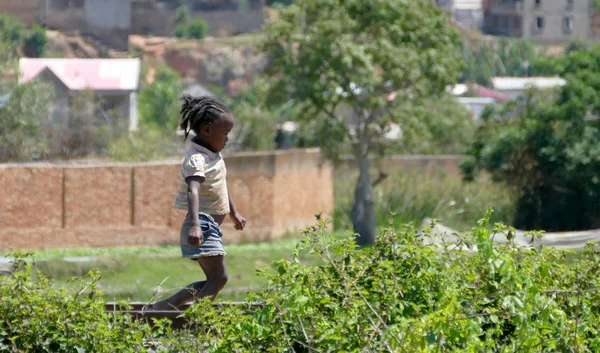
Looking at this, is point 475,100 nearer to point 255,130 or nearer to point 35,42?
point 255,130

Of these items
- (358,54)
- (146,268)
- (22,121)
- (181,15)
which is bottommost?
(146,268)

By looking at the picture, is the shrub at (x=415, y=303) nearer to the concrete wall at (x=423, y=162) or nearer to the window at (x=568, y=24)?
the concrete wall at (x=423, y=162)

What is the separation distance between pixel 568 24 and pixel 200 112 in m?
96.5

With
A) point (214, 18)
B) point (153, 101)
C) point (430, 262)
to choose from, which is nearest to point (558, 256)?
point (430, 262)

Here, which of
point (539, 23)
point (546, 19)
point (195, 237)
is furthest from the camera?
point (539, 23)

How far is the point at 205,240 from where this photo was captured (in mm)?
6395

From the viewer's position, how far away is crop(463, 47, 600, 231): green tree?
81.5 feet

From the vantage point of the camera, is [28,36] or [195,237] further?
[28,36]

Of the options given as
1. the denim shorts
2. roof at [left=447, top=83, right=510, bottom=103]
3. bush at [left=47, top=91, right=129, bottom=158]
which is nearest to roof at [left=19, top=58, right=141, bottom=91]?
bush at [left=47, top=91, right=129, bottom=158]

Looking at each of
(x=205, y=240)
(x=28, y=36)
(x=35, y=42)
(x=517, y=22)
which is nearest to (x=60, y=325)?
(x=205, y=240)

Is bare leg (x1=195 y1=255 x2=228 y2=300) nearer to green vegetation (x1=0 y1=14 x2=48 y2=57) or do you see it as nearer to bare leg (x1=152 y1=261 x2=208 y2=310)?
bare leg (x1=152 y1=261 x2=208 y2=310)

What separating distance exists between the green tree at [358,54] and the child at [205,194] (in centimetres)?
1747

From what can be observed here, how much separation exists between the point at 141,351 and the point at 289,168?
20786mm

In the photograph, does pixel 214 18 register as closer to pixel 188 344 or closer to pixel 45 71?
pixel 45 71
